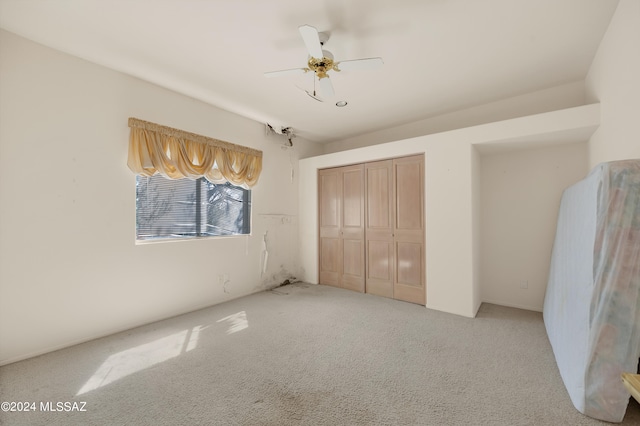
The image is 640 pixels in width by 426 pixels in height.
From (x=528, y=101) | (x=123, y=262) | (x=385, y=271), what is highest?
(x=528, y=101)

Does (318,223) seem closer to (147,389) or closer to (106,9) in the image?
(147,389)

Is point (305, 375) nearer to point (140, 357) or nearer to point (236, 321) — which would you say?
point (236, 321)

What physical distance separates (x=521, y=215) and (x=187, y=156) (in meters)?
4.47

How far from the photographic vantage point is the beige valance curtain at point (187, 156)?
2885mm

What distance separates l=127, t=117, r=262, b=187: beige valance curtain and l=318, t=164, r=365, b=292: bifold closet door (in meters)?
1.30

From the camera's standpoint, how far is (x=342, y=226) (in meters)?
4.43

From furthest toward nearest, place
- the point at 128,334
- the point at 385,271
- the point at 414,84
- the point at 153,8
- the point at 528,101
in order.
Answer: the point at 385,271, the point at 528,101, the point at 414,84, the point at 128,334, the point at 153,8

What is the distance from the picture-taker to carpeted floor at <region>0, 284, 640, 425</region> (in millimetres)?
1603

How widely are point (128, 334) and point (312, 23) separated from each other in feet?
11.5

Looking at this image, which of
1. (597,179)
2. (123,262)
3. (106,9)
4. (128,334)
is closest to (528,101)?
(597,179)

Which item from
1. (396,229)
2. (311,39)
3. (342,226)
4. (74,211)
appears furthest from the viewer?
(342,226)

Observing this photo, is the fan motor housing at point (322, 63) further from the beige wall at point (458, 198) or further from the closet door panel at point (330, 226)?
the closet door panel at point (330, 226)

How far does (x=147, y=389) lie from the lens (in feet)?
6.07

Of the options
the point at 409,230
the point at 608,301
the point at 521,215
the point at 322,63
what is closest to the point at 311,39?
the point at 322,63
